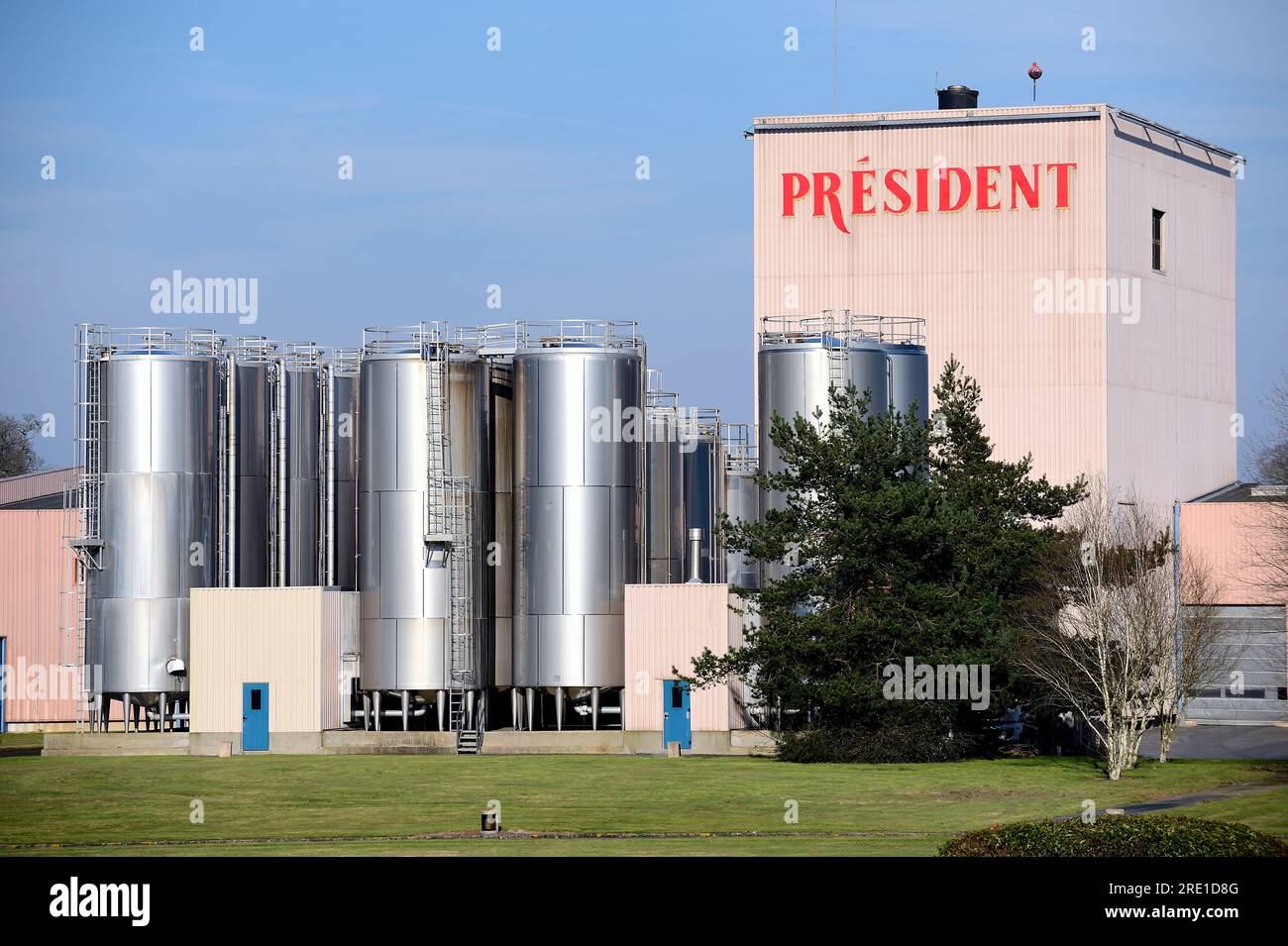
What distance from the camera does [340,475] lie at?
61.2m

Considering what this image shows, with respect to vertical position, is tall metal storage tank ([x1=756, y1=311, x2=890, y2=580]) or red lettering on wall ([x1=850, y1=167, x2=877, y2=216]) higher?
red lettering on wall ([x1=850, y1=167, x2=877, y2=216])

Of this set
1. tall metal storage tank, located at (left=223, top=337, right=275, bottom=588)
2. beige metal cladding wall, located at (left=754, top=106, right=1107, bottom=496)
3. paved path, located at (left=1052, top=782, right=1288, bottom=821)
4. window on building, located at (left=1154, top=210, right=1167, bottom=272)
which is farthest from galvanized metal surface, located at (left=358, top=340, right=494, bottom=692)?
window on building, located at (left=1154, top=210, right=1167, bottom=272)

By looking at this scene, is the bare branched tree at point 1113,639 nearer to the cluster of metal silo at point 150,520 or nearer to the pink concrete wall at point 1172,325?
Answer: the pink concrete wall at point 1172,325

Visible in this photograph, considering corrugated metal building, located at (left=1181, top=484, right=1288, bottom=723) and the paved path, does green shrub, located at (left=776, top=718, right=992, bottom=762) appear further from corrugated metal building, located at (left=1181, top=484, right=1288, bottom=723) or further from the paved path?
corrugated metal building, located at (left=1181, top=484, right=1288, bottom=723)

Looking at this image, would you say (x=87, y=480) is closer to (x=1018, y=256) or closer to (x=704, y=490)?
(x=704, y=490)

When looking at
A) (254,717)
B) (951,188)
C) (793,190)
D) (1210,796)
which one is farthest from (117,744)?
(951,188)

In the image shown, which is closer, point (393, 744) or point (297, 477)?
point (393, 744)

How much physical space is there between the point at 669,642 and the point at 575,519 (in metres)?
4.92

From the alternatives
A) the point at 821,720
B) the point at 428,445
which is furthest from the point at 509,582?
the point at 821,720

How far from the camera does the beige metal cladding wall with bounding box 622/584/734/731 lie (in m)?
54.6

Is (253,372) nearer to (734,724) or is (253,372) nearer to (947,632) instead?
(734,724)

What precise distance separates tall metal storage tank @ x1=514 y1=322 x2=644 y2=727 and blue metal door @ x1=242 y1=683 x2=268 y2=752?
7.82m

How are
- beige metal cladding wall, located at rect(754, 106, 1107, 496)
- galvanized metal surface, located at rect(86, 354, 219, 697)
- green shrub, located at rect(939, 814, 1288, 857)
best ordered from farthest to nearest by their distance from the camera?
beige metal cladding wall, located at rect(754, 106, 1107, 496), galvanized metal surface, located at rect(86, 354, 219, 697), green shrub, located at rect(939, 814, 1288, 857)
